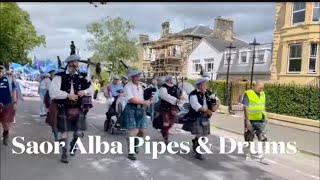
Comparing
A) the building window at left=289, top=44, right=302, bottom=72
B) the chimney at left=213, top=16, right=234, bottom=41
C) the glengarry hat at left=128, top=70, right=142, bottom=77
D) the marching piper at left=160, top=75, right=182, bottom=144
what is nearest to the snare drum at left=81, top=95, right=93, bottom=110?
the marching piper at left=160, top=75, right=182, bottom=144

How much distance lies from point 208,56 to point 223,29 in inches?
16.5

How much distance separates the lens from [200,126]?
5496 mm

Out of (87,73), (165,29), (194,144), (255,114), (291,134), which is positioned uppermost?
(165,29)

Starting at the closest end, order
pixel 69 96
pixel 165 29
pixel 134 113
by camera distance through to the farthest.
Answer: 1. pixel 165 29
2. pixel 69 96
3. pixel 134 113

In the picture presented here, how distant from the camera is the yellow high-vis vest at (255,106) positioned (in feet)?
17.2

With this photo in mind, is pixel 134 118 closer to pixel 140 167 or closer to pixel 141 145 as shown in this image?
pixel 140 167

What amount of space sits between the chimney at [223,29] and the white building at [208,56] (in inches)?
1.7

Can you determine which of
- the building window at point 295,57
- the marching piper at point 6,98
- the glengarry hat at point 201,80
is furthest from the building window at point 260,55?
the building window at point 295,57

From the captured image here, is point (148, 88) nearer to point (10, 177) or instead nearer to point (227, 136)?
point (10, 177)

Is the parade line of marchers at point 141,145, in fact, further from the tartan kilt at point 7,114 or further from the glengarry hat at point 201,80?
the glengarry hat at point 201,80

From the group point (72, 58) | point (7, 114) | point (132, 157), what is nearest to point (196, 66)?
point (72, 58)

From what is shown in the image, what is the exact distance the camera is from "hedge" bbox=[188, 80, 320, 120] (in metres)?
4.15

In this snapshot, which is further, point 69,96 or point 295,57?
point 295,57

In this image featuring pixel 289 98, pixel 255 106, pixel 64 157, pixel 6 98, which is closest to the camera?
pixel 64 157
